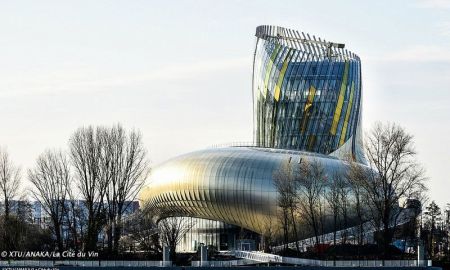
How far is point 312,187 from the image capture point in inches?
4572

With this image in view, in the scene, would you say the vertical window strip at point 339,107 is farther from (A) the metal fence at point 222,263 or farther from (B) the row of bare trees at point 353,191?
(A) the metal fence at point 222,263

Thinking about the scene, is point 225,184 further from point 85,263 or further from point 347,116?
point 347,116

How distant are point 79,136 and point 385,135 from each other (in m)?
31.8

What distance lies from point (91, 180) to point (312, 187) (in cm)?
2089

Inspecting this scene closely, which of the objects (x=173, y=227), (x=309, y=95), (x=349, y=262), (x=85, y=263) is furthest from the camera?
(x=309, y=95)

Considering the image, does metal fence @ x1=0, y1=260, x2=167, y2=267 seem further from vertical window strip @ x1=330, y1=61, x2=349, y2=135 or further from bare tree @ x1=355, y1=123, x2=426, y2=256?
vertical window strip @ x1=330, y1=61, x2=349, y2=135

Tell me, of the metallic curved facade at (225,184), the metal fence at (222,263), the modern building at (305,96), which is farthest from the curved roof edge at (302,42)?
the metal fence at (222,263)

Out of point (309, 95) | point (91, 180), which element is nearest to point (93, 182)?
point (91, 180)

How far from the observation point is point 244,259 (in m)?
104

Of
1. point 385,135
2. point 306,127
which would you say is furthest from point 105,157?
point 306,127

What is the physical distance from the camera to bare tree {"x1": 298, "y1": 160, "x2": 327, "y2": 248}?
110750 millimetres

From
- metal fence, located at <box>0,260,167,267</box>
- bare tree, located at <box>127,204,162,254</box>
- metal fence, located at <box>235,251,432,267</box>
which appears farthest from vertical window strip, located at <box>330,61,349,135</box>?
metal fence, located at <box>0,260,167,267</box>

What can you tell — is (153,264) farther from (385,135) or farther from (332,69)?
(332,69)

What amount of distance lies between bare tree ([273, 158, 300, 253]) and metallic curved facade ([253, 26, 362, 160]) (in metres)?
41.7
